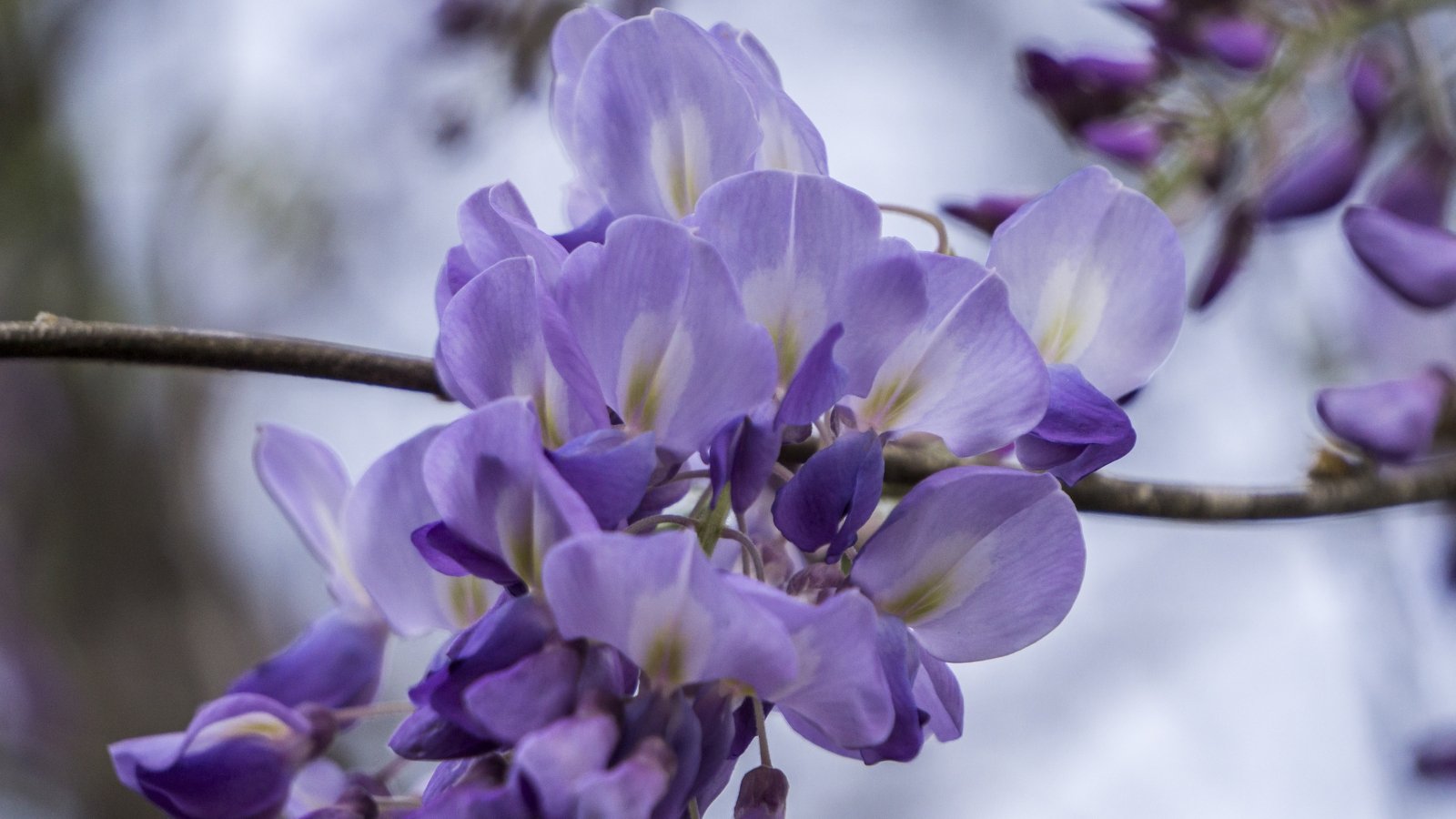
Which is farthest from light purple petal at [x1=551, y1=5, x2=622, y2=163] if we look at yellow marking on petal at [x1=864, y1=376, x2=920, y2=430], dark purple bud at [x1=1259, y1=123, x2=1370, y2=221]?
dark purple bud at [x1=1259, y1=123, x2=1370, y2=221]

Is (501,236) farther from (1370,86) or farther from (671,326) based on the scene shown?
(1370,86)

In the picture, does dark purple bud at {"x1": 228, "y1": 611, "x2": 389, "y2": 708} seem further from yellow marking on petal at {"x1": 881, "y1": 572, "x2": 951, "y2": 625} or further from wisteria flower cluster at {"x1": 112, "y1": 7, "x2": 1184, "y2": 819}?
yellow marking on petal at {"x1": 881, "y1": 572, "x2": 951, "y2": 625}

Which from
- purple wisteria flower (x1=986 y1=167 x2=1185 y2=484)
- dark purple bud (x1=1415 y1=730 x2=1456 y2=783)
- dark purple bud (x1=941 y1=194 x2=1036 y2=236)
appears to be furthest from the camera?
dark purple bud (x1=1415 y1=730 x2=1456 y2=783)

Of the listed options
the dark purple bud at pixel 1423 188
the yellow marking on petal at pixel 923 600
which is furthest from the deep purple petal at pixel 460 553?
the dark purple bud at pixel 1423 188

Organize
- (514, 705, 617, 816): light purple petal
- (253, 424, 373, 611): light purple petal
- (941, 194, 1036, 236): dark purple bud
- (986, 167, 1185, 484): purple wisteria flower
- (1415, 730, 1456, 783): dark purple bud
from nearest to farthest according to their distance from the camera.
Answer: (514, 705, 617, 816): light purple petal, (986, 167, 1185, 484): purple wisteria flower, (253, 424, 373, 611): light purple petal, (941, 194, 1036, 236): dark purple bud, (1415, 730, 1456, 783): dark purple bud

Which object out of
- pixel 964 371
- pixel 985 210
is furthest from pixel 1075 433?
pixel 985 210

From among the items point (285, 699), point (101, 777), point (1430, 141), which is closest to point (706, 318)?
point (285, 699)
